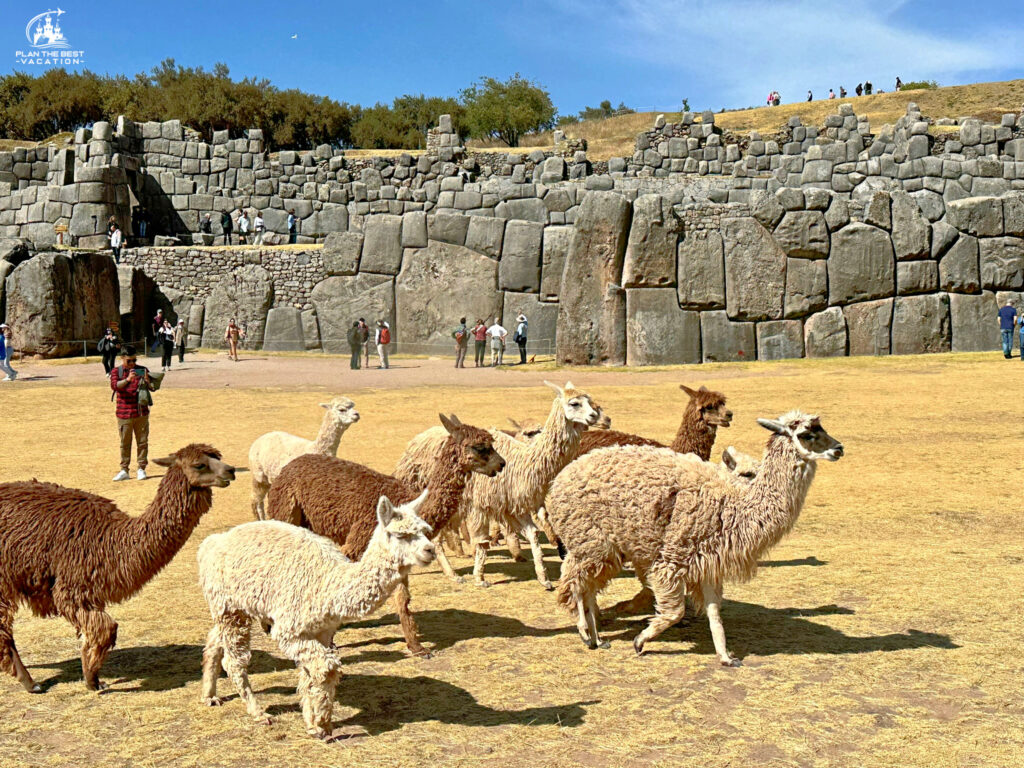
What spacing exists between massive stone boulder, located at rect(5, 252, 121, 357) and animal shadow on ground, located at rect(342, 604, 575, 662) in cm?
2204

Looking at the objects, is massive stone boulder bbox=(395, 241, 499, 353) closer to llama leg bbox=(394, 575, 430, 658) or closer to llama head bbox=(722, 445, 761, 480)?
llama head bbox=(722, 445, 761, 480)

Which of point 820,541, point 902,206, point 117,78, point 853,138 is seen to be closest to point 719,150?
point 853,138

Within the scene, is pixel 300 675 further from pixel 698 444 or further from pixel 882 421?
pixel 882 421

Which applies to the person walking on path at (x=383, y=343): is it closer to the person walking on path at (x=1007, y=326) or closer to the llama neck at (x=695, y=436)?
the person walking on path at (x=1007, y=326)

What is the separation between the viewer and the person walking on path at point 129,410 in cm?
1155

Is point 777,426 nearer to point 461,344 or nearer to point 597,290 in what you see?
point 597,290

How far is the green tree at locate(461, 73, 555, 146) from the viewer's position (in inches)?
2224

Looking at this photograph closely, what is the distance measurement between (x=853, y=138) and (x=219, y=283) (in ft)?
66.7

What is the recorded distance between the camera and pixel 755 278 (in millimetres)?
23500

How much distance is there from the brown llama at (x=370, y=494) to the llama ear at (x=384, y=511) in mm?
1188

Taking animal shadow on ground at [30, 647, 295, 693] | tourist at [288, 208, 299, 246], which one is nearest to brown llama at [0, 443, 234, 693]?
animal shadow on ground at [30, 647, 295, 693]

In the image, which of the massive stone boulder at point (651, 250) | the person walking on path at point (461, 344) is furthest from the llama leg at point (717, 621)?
the person walking on path at point (461, 344)

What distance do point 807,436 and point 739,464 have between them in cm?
131

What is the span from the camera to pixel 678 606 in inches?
222
